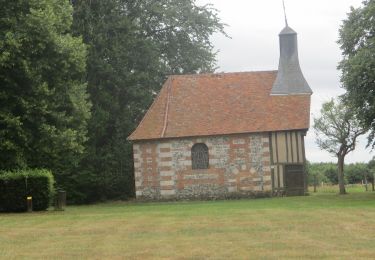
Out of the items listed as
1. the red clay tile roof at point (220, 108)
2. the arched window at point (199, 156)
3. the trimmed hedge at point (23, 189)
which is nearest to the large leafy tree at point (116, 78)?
the red clay tile roof at point (220, 108)

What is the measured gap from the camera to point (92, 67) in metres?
36.0

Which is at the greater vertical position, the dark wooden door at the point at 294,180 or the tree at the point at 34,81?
the tree at the point at 34,81

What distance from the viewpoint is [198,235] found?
1498 cm

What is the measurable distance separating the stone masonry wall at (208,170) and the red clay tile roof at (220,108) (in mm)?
613

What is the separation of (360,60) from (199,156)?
34.7ft

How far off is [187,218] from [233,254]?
252 inches

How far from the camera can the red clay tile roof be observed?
34156mm

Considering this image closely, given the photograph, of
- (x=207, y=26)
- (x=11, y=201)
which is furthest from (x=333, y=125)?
(x=11, y=201)

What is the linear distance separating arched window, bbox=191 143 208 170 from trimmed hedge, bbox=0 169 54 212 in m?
11.6

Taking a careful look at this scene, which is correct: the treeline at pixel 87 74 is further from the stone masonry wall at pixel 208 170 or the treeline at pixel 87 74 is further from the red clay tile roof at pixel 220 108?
the stone masonry wall at pixel 208 170

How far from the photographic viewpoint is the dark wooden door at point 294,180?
111ft

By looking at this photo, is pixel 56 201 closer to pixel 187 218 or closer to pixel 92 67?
pixel 187 218

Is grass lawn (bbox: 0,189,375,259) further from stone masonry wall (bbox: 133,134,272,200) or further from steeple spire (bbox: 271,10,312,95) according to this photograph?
steeple spire (bbox: 271,10,312,95)

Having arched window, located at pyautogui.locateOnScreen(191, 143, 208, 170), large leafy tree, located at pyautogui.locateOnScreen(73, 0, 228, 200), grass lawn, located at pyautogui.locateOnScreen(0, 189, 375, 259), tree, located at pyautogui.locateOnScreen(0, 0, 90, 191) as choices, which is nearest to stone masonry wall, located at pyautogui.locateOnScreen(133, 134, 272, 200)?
arched window, located at pyautogui.locateOnScreen(191, 143, 208, 170)
